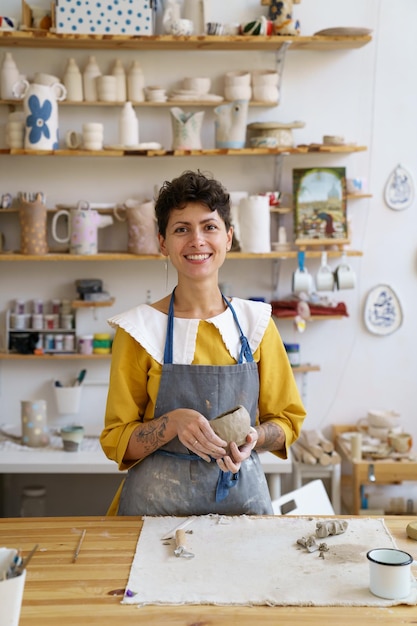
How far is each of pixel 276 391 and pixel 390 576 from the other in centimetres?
68

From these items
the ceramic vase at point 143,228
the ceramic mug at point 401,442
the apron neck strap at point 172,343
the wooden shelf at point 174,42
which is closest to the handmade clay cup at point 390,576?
the apron neck strap at point 172,343

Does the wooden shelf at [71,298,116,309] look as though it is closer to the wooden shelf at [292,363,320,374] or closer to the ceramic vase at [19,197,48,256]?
the ceramic vase at [19,197,48,256]

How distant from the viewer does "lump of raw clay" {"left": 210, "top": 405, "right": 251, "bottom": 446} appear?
68.6 inches

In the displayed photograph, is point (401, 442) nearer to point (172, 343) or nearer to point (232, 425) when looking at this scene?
point (172, 343)

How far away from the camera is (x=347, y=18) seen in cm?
379

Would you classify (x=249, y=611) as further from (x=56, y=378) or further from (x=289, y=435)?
(x=56, y=378)

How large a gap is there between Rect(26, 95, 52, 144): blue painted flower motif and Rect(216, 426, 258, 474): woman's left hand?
212cm

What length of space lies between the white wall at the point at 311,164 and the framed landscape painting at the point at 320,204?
174mm

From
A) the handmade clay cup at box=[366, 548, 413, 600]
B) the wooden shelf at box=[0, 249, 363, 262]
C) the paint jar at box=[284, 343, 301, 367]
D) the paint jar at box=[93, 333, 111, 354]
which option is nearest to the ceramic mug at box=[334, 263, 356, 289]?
the wooden shelf at box=[0, 249, 363, 262]

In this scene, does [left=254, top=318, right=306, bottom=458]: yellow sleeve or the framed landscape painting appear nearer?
[left=254, top=318, right=306, bottom=458]: yellow sleeve

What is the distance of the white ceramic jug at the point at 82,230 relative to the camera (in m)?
3.56

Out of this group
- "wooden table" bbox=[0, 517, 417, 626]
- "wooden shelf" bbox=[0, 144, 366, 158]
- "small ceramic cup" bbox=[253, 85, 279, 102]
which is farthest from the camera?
"small ceramic cup" bbox=[253, 85, 279, 102]

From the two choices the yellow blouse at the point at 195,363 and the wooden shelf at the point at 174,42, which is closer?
the yellow blouse at the point at 195,363

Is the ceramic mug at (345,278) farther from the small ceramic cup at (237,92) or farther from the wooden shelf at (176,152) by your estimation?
the small ceramic cup at (237,92)
